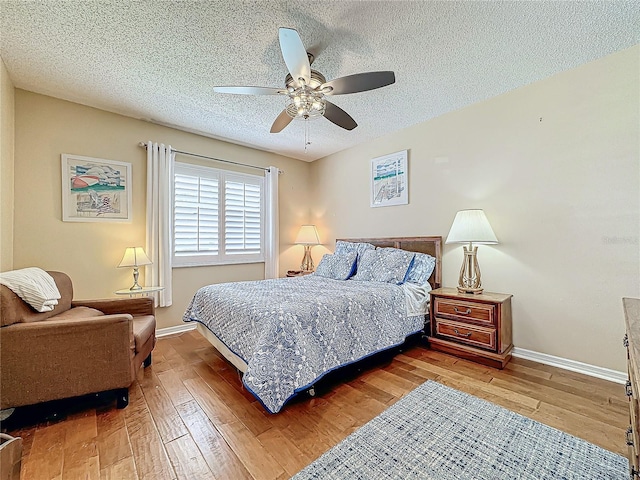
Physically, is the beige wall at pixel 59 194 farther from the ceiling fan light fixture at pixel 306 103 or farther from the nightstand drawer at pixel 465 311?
the nightstand drawer at pixel 465 311

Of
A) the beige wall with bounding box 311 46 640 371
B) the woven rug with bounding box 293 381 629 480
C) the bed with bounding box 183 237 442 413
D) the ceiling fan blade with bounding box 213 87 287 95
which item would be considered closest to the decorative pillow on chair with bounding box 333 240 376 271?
the bed with bounding box 183 237 442 413

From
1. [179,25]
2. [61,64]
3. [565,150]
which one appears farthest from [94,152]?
[565,150]

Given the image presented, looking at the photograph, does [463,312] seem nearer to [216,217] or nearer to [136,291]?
[216,217]

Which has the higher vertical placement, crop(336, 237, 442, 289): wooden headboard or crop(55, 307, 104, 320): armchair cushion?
crop(336, 237, 442, 289): wooden headboard

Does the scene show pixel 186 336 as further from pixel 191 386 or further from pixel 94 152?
pixel 94 152

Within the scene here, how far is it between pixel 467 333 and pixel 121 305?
3.31 m

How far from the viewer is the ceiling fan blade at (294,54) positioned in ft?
5.26

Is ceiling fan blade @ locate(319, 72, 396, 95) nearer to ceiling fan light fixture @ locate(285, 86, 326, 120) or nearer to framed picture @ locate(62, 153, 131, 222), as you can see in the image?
ceiling fan light fixture @ locate(285, 86, 326, 120)

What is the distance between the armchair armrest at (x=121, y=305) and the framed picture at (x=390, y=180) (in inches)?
122

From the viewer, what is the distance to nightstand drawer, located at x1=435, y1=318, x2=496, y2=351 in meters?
2.54

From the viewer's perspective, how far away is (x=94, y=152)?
314 cm

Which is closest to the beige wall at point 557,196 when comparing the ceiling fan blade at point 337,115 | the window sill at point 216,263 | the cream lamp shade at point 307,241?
the ceiling fan blade at point 337,115

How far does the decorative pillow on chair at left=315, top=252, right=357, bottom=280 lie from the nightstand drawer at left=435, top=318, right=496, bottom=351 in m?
1.18

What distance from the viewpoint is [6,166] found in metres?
2.47
